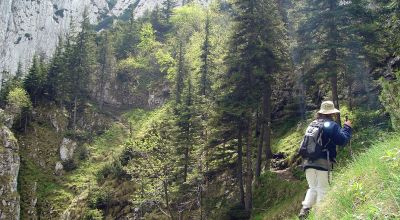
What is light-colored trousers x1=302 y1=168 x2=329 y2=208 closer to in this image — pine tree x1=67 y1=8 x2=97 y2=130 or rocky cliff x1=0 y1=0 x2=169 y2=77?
pine tree x1=67 y1=8 x2=97 y2=130

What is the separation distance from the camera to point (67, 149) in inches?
1796

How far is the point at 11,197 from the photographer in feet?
115

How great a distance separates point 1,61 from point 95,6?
1135 inches

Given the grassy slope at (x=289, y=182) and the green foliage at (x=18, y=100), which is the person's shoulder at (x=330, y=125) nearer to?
the grassy slope at (x=289, y=182)

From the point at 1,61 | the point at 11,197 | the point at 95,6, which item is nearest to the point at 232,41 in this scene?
the point at 11,197

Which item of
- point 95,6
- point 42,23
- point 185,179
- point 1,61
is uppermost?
point 95,6

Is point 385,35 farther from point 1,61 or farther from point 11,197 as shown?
point 1,61

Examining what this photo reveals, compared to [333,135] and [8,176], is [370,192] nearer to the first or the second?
[333,135]

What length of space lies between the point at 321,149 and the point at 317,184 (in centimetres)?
72

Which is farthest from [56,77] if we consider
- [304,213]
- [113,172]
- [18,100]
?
[304,213]

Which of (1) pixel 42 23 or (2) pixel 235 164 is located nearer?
(2) pixel 235 164

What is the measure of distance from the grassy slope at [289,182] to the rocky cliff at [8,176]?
23.1 meters

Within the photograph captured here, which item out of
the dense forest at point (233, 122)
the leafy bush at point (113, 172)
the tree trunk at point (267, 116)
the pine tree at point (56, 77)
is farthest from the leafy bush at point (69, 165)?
the tree trunk at point (267, 116)

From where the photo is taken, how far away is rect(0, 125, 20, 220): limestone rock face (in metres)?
34.2
